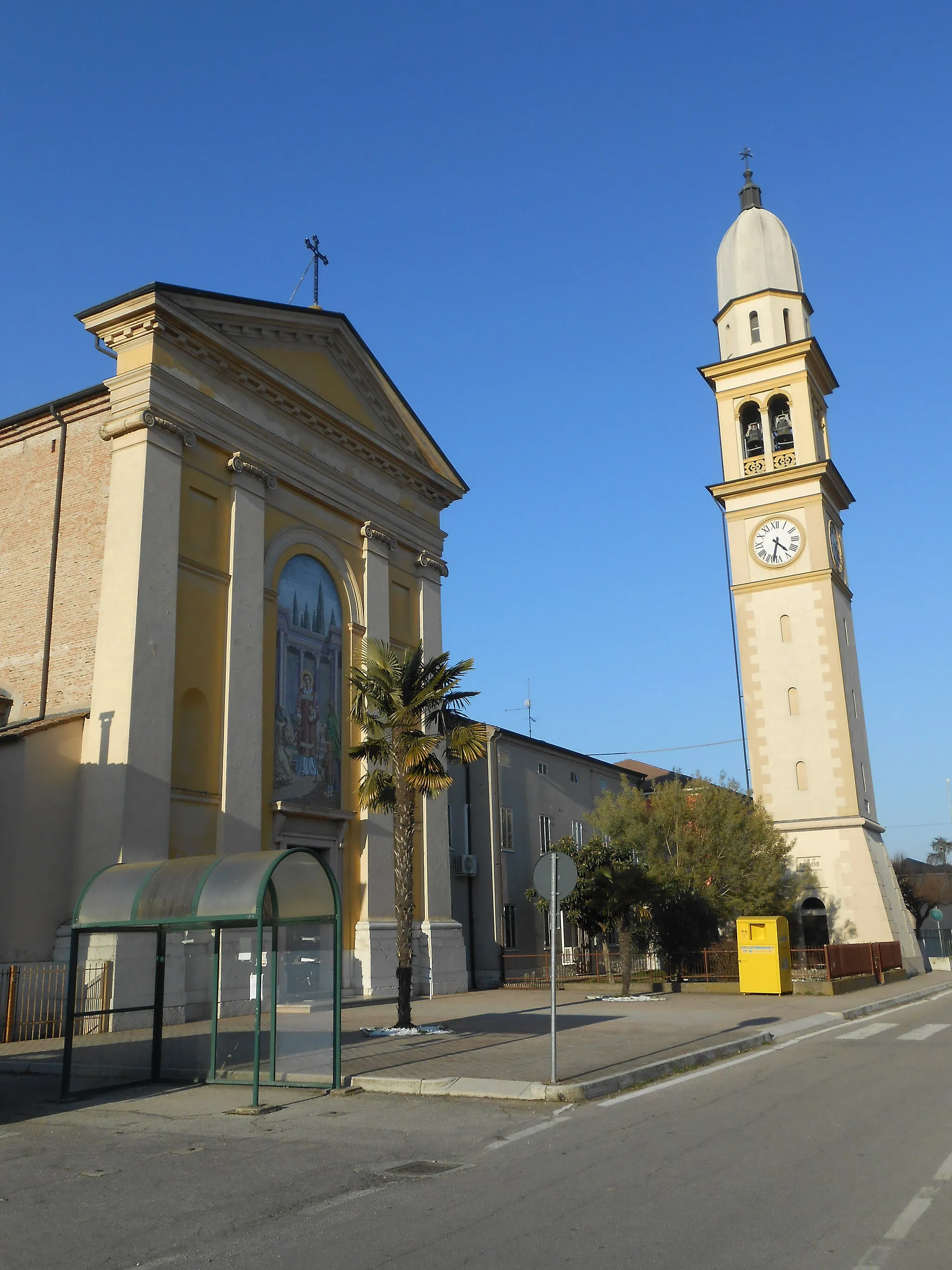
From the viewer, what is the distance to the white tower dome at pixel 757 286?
44000 millimetres

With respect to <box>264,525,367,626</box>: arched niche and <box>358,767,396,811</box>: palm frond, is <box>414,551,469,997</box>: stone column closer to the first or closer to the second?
<box>264,525,367,626</box>: arched niche

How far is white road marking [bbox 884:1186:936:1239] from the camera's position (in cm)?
575

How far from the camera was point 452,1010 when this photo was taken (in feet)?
71.1

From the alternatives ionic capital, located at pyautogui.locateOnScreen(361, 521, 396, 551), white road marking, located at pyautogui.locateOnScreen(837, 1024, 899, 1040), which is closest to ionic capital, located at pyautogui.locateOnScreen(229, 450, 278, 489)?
ionic capital, located at pyautogui.locateOnScreen(361, 521, 396, 551)

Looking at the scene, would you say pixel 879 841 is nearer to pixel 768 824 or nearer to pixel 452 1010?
pixel 768 824

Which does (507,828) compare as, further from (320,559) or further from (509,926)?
(320,559)

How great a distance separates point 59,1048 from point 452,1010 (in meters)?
8.34

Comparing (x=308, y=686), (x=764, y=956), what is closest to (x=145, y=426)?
(x=308, y=686)

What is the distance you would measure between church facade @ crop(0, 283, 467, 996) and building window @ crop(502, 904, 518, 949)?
835cm

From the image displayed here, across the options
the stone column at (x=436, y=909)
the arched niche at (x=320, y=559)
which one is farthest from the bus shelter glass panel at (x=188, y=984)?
the arched niche at (x=320, y=559)

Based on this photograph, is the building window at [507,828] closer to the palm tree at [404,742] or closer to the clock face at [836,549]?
the clock face at [836,549]

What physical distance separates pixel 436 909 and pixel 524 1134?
61.8ft

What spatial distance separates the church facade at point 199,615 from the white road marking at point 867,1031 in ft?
35.9

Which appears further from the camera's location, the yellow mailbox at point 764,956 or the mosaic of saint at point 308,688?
the yellow mailbox at point 764,956
